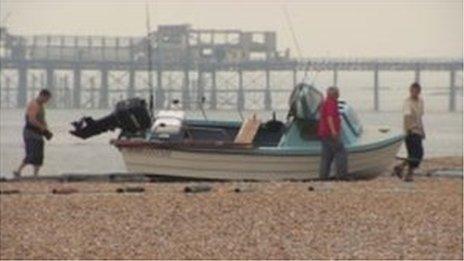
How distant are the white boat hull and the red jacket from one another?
0.95 meters

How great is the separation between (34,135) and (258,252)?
291 inches

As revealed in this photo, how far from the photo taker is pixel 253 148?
15531 mm

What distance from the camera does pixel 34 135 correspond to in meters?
15.6

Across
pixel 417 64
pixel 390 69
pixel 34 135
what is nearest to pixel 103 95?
pixel 390 69

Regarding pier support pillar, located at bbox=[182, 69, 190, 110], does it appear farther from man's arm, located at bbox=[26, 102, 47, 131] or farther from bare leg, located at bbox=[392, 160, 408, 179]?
bare leg, located at bbox=[392, 160, 408, 179]

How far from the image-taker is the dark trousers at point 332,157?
1462 cm

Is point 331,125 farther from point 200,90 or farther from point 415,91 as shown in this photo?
point 200,90

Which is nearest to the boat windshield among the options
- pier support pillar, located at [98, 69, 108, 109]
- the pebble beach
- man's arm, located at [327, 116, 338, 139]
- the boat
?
the boat

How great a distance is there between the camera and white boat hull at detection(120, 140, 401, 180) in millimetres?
15461

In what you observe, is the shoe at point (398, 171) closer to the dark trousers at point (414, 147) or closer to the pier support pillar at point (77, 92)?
the dark trousers at point (414, 147)

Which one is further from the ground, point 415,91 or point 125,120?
point 415,91

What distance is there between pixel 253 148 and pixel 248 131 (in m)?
0.39

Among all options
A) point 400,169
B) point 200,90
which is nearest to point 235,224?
point 400,169

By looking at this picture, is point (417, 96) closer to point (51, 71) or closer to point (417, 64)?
point (417, 64)
